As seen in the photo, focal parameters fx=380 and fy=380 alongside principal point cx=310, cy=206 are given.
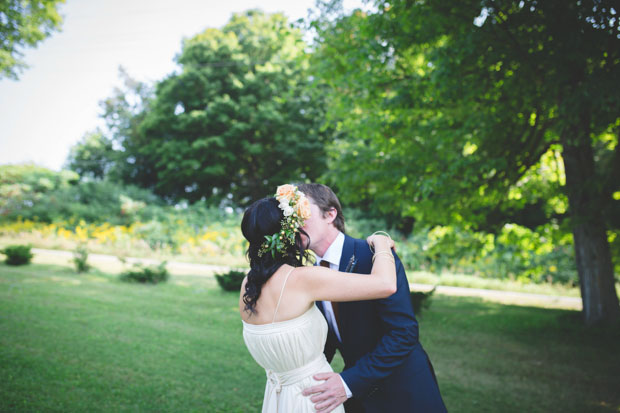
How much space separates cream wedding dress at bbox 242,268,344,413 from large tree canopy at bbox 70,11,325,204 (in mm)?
21678

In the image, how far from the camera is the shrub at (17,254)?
12.0m

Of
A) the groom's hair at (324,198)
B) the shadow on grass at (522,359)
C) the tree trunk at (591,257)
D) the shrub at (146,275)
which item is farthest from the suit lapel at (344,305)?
the shrub at (146,275)

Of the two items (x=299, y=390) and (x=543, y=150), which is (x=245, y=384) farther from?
(x=543, y=150)

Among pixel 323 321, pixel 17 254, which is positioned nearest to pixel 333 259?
pixel 323 321

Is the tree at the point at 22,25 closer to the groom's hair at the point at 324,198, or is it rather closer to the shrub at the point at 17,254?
the shrub at the point at 17,254

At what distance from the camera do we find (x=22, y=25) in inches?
468

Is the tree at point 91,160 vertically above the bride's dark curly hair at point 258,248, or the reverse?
the tree at point 91,160

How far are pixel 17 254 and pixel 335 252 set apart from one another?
13.6 metres

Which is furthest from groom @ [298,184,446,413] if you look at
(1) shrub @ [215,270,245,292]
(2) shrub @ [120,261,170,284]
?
(2) shrub @ [120,261,170,284]

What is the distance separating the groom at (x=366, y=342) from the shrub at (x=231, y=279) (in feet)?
27.7

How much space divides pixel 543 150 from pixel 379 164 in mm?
3459

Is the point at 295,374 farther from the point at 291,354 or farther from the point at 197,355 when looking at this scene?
the point at 197,355

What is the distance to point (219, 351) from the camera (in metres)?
6.23

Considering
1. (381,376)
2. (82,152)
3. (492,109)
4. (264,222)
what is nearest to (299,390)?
(381,376)
